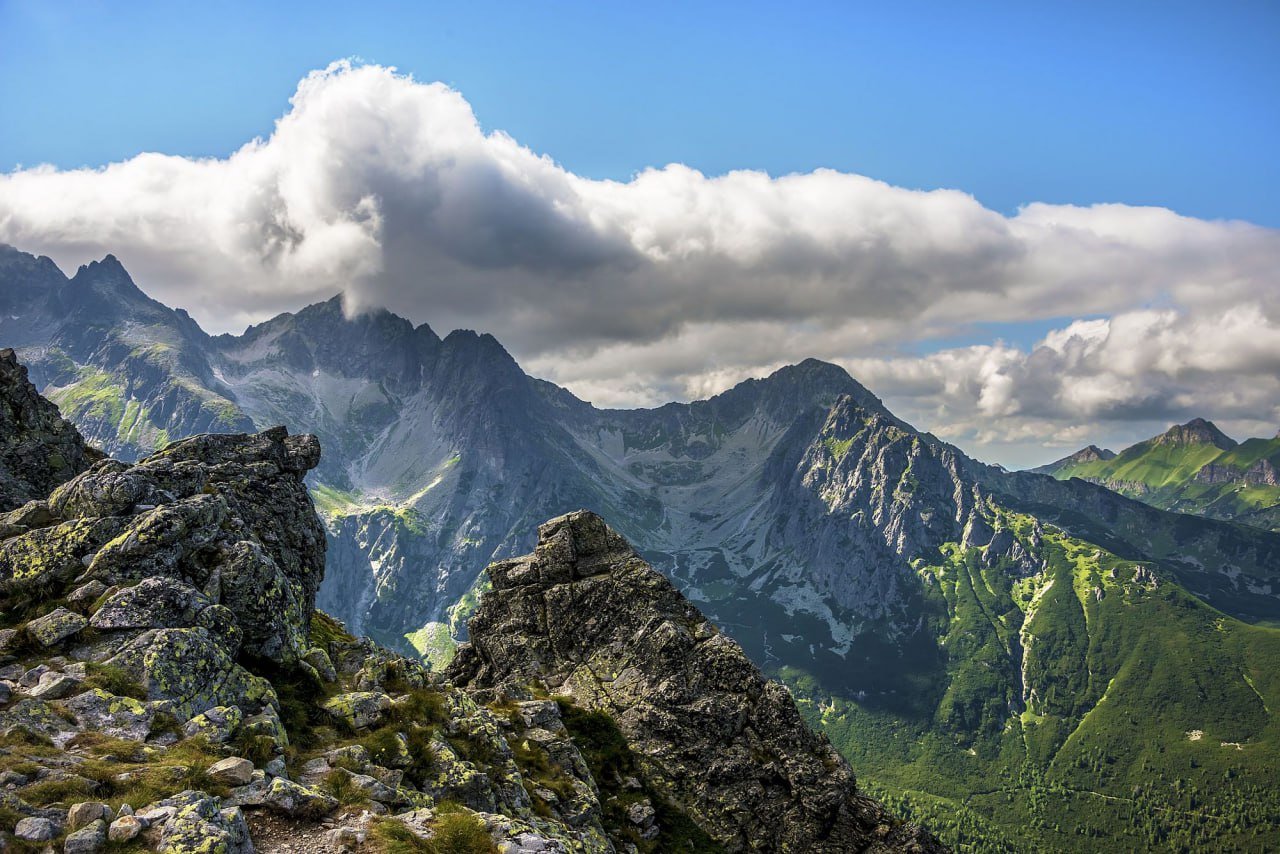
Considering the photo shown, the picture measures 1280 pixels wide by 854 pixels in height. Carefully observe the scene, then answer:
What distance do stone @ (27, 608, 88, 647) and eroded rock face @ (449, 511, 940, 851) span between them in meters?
27.1

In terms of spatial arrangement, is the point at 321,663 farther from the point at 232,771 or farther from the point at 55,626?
the point at 232,771

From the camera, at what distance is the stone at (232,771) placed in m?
21.2

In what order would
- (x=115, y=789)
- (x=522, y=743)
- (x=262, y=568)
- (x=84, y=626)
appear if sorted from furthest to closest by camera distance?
(x=522, y=743) < (x=262, y=568) < (x=84, y=626) < (x=115, y=789)

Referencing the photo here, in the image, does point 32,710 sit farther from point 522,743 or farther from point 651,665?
point 651,665

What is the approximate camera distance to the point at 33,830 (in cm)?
1688

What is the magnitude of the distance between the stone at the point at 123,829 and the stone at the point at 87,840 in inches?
7.8

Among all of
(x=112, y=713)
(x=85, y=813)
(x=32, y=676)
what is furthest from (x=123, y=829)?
(x=32, y=676)

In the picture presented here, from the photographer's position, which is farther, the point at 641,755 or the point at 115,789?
the point at 641,755

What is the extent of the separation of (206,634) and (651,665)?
119ft

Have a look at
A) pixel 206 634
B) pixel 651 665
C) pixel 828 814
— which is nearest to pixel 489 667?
pixel 651 665

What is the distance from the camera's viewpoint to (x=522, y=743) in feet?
134

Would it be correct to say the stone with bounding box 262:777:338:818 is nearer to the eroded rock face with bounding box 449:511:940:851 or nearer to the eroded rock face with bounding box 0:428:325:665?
the eroded rock face with bounding box 0:428:325:665

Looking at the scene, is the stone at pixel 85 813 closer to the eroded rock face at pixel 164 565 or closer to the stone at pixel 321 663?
the eroded rock face at pixel 164 565

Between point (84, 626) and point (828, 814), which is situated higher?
point (84, 626)
